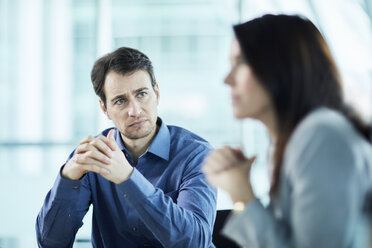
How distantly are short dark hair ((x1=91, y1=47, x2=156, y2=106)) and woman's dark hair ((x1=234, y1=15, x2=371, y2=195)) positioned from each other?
994 millimetres

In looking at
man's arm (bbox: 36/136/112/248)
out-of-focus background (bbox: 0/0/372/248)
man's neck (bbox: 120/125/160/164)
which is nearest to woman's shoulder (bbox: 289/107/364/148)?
man's arm (bbox: 36/136/112/248)

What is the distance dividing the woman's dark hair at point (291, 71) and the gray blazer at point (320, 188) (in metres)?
0.03

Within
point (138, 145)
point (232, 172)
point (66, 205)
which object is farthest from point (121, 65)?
point (232, 172)

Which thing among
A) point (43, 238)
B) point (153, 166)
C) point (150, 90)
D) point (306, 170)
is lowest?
point (43, 238)

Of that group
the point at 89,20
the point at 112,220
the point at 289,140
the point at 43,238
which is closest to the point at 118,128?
the point at 112,220

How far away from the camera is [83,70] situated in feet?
20.9

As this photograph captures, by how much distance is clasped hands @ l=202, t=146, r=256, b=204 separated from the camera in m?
1.10

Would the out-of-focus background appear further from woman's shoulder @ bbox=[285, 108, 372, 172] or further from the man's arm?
woman's shoulder @ bbox=[285, 108, 372, 172]

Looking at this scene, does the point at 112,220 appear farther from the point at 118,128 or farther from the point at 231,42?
the point at 231,42

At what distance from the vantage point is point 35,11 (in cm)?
648

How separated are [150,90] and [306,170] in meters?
1.15

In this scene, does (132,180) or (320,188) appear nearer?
(320,188)

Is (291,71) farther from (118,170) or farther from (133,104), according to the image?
(133,104)

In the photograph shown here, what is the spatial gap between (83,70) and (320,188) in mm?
5681
